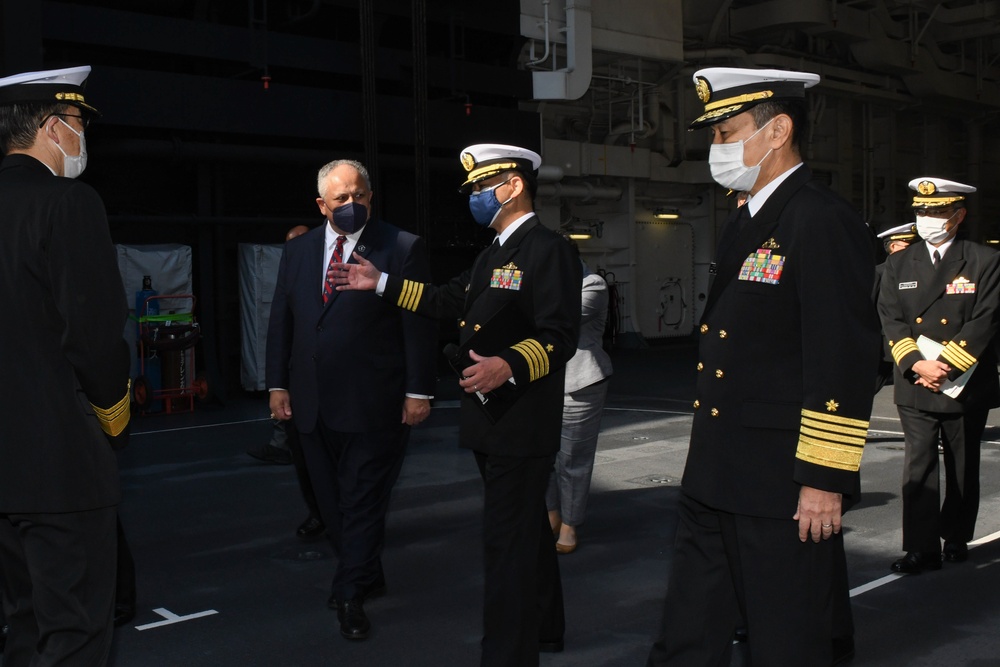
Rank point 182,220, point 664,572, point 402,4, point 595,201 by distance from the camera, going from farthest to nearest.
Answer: point 595,201, point 402,4, point 182,220, point 664,572

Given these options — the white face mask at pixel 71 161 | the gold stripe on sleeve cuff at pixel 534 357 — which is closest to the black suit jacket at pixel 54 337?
the white face mask at pixel 71 161

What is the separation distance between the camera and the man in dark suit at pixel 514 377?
3.64m

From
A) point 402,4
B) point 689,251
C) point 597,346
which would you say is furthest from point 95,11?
point 689,251

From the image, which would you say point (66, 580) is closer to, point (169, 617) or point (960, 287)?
point (169, 617)

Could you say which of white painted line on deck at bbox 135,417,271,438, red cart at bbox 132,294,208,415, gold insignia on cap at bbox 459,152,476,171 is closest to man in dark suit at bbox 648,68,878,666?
gold insignia on cap at bbox 459,152,476,171

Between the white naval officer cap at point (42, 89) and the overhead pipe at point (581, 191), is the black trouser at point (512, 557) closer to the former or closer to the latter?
the white naval officer cap at point (42, 89)

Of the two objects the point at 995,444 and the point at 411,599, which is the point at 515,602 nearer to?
the point at 411,599

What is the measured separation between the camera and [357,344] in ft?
15.5

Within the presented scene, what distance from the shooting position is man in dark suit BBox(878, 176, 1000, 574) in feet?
17.6

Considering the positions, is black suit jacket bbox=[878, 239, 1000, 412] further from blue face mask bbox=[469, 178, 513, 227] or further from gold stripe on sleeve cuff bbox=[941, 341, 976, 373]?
blue face mask bbox=[469, 178, 513, 227]

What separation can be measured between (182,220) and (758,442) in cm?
1146

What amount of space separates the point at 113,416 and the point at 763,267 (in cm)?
190

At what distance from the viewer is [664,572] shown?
18.1 feet

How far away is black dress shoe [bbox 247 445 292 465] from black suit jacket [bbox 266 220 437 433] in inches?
158
